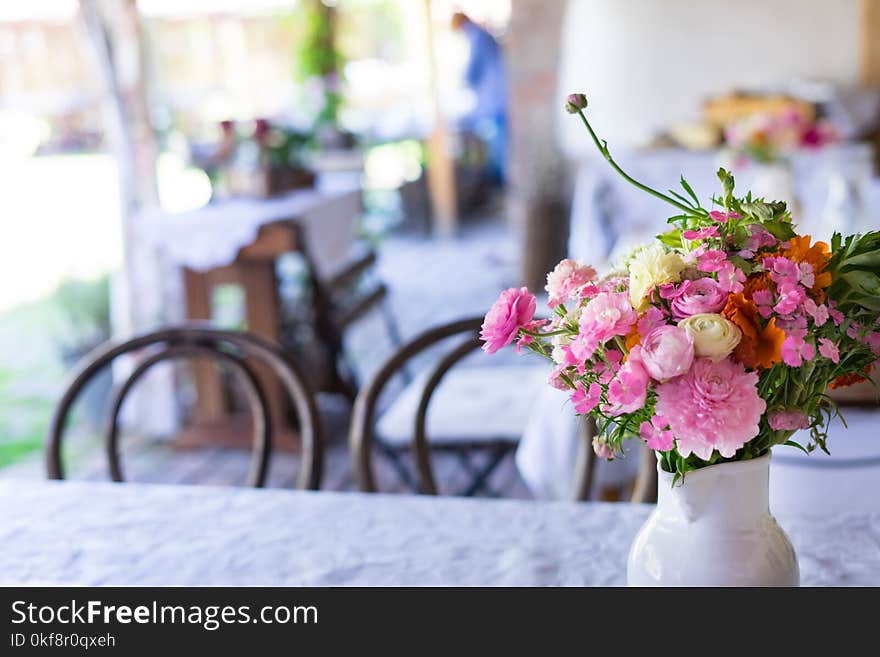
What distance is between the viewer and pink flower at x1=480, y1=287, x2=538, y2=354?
0.84m

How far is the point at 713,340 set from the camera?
30.6 inches

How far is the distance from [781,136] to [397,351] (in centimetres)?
196

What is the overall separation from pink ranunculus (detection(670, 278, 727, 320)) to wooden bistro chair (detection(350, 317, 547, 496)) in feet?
3.02

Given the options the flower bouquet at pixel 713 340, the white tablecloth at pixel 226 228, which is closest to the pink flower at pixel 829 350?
the flower bouquet at pixel 713 340

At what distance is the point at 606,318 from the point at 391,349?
3894 mm

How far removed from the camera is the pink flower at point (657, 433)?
796 millimetres

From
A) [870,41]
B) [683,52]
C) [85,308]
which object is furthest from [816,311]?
[683,52]

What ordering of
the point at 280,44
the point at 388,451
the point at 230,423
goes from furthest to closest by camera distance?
1. the point at 280,44
2. the point at 230,423
3. the point at 388,451

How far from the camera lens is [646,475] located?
5.16 feet

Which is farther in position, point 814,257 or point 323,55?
point 323,55

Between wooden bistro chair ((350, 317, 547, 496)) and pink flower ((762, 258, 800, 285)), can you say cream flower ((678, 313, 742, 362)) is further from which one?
wooden bistro chair ((350, 317, 547, 496))

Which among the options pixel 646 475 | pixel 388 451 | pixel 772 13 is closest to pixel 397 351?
pixel 646 475

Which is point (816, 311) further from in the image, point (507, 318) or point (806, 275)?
point (507, 318)
